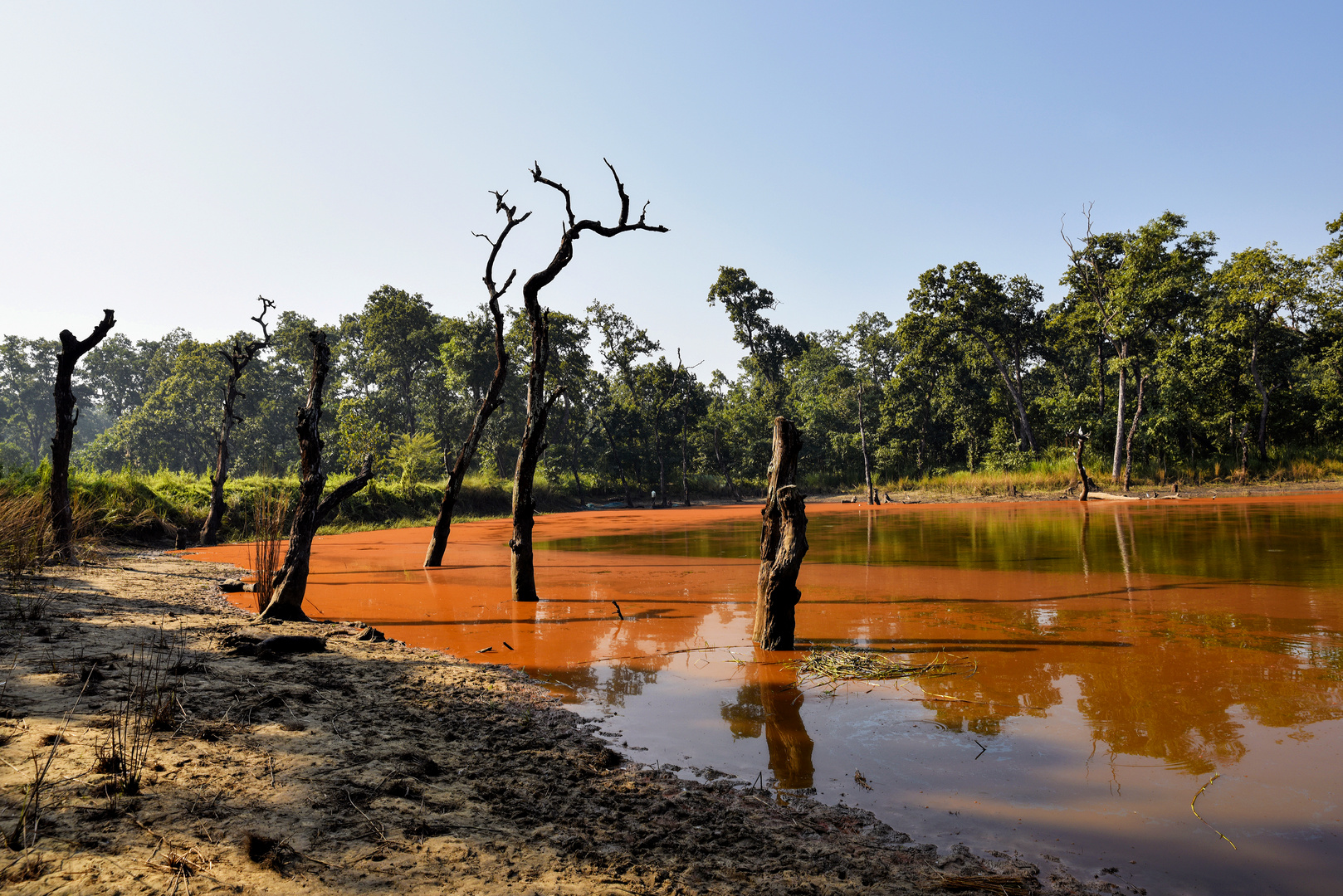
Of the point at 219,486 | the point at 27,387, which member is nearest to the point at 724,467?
the point at 219,486

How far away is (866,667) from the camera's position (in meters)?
6.55

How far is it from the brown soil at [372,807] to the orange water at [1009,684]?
1.75 feet

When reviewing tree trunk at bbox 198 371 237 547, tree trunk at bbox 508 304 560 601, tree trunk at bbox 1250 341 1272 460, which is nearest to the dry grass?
tree trunk at bbox 508 304 560 601

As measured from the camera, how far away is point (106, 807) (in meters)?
2.86

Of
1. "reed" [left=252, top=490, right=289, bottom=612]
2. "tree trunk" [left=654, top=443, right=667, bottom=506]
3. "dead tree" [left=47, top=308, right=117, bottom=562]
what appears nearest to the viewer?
"reed" [left=252, top=490, right=289, bottom=612]

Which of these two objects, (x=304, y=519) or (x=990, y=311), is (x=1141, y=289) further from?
(x=304, y=519)

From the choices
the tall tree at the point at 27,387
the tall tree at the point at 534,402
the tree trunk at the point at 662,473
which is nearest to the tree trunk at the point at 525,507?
the tall tree at the point at 534,402

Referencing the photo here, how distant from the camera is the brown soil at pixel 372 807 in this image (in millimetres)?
2656

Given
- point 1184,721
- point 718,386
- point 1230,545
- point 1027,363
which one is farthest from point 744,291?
point 1184,721

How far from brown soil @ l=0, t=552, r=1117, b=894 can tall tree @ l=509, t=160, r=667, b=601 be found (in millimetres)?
4920

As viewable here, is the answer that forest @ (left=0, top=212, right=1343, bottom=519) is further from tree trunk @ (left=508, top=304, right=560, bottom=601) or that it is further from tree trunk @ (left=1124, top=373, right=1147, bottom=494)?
tree trunk @ (left=508, top=304, right=560, bottom=601)

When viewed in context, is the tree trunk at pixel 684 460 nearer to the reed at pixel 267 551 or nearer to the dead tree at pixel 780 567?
the reed at pixel 267 551

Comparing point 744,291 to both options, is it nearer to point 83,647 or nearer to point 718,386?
point 718,386

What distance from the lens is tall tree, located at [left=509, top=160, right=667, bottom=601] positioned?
10352mm
